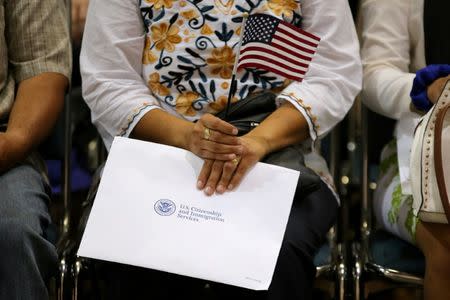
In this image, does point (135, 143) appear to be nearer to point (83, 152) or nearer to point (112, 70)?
point (112, 70)

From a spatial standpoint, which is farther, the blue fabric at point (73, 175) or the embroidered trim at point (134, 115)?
the blue fabric at point (73, 175)

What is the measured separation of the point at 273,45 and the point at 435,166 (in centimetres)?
40

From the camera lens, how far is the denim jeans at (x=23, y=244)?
157 centimetres

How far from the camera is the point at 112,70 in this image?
76.9 inches

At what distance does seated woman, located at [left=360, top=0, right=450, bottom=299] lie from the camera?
188cm

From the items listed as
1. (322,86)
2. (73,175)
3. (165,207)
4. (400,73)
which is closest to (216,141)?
(165,207)

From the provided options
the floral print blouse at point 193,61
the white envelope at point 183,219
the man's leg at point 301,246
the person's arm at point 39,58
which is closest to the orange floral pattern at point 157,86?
the floral print blouse at point 193,61

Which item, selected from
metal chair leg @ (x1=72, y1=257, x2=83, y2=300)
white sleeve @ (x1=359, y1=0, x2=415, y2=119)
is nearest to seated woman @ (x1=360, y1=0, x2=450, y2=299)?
white sleeve @ (x1=359, y1=0, x2=415, y2=119)

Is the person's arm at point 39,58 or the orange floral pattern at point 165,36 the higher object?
the orange floral pattern at point 165,36

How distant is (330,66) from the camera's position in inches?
76.5

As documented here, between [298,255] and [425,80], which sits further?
[425,80]

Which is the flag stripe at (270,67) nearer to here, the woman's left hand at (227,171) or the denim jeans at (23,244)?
the woman's left hand at (227,171)

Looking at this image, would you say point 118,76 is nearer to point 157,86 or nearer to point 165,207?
point 157,86

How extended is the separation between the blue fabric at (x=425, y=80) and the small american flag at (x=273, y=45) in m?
0.29
